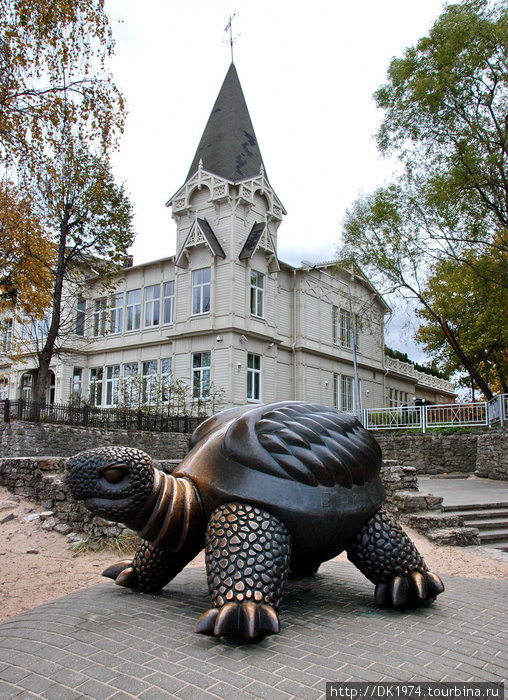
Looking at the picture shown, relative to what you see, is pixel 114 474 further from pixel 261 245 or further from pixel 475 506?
pixel 261 245

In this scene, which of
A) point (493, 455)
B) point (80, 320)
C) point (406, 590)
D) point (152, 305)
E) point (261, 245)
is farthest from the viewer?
point (80, 320)

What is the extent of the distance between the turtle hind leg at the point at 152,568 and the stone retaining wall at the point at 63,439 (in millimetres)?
12609

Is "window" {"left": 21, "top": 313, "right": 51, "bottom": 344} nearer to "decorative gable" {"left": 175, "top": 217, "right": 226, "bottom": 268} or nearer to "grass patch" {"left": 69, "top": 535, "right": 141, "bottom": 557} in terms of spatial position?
"decorative gable" {"left": 175, "top": 217, "right": 226, "bottom": 268}

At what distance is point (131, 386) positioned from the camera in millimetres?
Result: 25188

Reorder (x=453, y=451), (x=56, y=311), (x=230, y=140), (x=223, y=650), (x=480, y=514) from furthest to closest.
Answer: (x=230, y=140) → (x=453, y=451) → (x=56, y=311) → (x=480, y=514) → (x=223, y=650)

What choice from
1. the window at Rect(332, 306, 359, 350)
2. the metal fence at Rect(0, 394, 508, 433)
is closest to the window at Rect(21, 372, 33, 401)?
the metal fence at Rect(0, 394, 508, 433)

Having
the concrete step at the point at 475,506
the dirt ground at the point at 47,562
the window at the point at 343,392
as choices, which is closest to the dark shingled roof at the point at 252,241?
the window at the point at 343,392

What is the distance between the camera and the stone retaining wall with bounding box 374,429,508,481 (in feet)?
57.4

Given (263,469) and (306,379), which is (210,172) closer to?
(306,379)

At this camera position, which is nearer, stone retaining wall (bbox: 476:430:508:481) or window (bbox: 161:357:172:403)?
stone retaining wall (bbox: 476:430:508:481)

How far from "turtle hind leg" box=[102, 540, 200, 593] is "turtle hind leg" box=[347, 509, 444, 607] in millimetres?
1165

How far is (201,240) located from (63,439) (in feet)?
35.8

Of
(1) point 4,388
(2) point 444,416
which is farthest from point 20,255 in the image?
(1) point 4,388

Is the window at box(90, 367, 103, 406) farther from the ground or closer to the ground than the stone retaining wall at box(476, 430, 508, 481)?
farther from the ground
